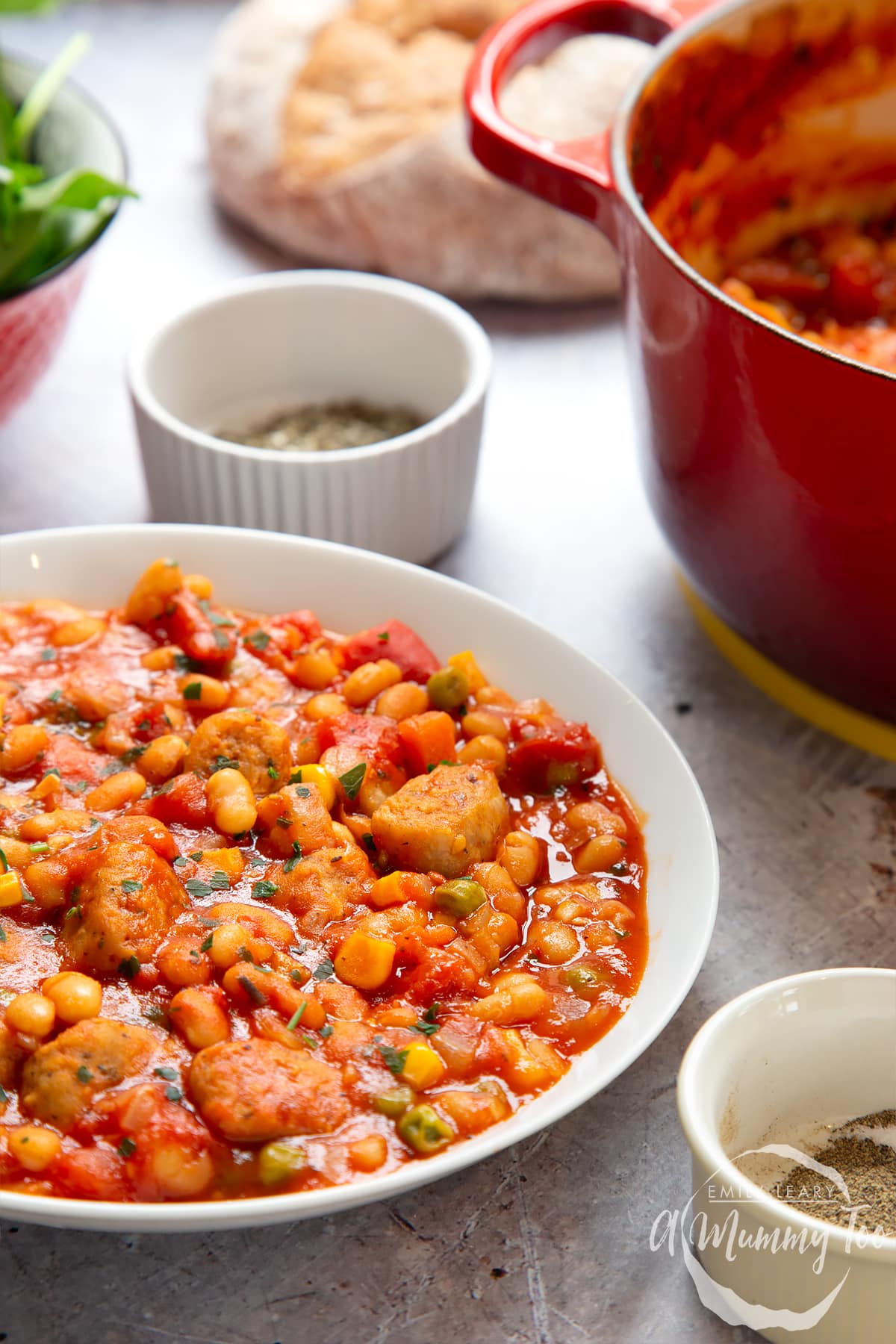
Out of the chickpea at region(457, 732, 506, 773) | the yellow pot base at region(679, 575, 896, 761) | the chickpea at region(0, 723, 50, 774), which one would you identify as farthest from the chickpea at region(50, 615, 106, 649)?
the yellow pot base at region(679, 575, 896, 761)

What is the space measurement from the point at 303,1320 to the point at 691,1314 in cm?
48

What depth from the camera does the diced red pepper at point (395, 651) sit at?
236cm

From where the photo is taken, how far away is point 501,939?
193 cm

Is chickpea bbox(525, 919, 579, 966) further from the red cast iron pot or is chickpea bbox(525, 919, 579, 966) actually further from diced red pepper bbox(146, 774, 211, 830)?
the red cast iron pot

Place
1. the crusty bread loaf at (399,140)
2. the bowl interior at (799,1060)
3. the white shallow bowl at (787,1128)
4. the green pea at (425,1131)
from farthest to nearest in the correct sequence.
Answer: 1. the crusty bread loaf at (399,140)
2. the bowl interior at (799,1060)
3. the green pea at (425,1131)
4. the white shallow bowl at (787,1128)

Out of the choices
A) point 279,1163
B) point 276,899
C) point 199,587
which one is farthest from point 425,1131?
point 199,587

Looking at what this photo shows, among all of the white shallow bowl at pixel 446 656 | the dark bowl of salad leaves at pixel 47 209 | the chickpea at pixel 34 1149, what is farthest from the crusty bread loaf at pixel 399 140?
the chickpea at pixel 34 1149

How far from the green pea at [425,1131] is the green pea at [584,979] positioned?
0.29 metres

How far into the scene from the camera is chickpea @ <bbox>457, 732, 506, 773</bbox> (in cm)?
221

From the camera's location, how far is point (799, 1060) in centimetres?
183

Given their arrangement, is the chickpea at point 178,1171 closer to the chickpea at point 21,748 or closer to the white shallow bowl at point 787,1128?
the white shallow bowl at point 787,1128

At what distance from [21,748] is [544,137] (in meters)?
1.41

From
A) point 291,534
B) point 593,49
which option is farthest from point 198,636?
point 593,49

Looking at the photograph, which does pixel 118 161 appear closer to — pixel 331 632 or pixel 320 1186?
pixel 331 632
